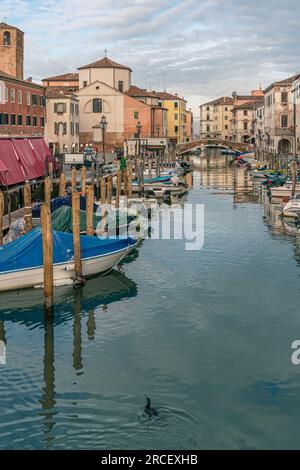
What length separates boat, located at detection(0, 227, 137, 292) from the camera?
20359 millimetres

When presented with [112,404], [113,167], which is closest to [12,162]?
[113,167]

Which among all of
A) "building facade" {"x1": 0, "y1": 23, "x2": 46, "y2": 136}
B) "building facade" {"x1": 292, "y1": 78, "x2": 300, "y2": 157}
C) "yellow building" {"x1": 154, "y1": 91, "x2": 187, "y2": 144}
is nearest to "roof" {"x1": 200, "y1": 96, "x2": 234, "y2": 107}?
"yellow building" {"x1": 154, "y1": 91, "x2": 187, "y2": 144}

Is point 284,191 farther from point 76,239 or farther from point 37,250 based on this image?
point 37,250

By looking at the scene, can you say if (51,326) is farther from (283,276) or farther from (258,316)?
(283,276)

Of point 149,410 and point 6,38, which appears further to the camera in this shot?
point 6,38

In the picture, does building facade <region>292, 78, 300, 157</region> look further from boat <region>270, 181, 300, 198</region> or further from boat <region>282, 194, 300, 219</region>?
boat <region>282, 194, 300, 219</region>

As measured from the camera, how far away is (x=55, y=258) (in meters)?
21.0

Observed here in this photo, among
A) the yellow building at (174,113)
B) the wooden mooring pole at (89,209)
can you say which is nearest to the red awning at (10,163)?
the wooden mooring pole at (89,209)

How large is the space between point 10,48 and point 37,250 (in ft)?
166

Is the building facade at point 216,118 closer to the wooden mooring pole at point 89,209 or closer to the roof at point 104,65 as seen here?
the roof at point 104,65

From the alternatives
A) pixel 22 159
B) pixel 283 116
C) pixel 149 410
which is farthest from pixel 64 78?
pixel 149 410

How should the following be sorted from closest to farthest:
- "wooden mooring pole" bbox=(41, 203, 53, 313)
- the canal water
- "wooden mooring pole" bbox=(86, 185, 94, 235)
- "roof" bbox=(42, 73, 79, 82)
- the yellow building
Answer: the canal water → "wooden mooring pole" bbox=(41, 203, 53, 313) → "wooden mooring pole" bbox=(86, 185, 94, 235) → "roof" bbox=(42, 73, 79, 82) → the yellow building

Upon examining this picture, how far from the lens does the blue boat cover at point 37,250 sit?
66.6 feet

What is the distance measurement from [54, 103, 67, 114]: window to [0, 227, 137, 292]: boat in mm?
50516
